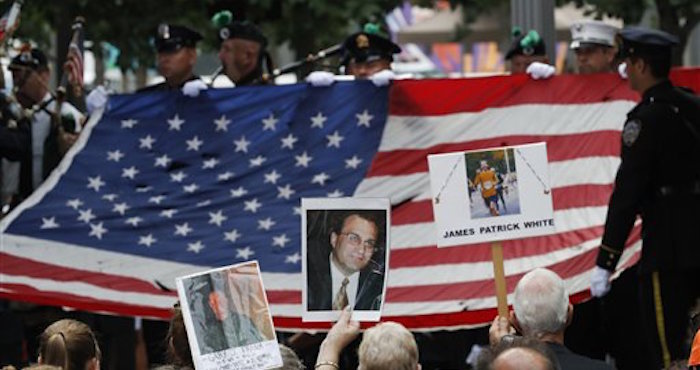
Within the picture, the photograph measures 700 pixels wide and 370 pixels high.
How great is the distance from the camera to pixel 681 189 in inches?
352

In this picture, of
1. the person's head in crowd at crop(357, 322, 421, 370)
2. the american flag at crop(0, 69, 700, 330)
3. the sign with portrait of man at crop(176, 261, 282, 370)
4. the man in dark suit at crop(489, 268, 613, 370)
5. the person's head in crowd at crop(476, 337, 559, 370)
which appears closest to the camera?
the person's head in crowd at crop(476, 337, 559, 370)

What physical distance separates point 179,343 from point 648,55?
3502 mm

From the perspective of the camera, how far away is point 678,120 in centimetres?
895

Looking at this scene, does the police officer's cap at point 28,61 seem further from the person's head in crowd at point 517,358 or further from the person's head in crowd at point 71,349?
the person's head in crowd at point 517,358

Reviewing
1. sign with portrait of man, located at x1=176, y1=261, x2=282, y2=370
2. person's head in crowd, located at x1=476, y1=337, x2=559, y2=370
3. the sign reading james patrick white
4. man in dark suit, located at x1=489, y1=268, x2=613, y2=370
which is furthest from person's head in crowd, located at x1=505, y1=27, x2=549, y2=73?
person's head in crowd, located at x1=476, y1=337, x2=559, y2=370

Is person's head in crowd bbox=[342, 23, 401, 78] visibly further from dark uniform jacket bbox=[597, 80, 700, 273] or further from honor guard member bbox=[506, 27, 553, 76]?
dark uniform jacket bbox=[597, 80, 700, 273]

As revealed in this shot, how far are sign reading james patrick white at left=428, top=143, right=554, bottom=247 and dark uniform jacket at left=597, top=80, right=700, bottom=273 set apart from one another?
118 centimetres

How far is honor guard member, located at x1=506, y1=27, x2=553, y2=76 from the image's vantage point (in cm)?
1105

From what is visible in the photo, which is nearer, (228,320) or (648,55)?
(228,320)

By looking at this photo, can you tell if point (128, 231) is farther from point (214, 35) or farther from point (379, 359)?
point (214, 35)

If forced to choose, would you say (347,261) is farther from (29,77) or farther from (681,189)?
(29,77)

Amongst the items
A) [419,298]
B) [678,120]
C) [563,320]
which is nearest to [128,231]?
[419,298]

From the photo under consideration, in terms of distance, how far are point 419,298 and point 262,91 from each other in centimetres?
155

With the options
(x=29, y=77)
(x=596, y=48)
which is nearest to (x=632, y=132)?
(x=596, y=48)
